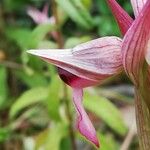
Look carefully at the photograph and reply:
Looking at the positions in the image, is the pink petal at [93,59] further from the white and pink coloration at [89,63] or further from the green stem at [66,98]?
the green stem at [66,98]

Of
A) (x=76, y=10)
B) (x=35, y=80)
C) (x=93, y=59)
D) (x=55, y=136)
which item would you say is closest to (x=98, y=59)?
(x=93, y=59)

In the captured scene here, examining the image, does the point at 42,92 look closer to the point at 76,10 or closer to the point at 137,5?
the point at 76,10

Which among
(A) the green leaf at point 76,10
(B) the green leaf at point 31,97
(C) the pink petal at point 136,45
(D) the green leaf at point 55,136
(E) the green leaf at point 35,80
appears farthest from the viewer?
(E) the green leaf at point 35,80

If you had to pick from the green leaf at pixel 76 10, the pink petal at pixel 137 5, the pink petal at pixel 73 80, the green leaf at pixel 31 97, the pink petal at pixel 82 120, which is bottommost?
the green leaf at pixel 31 97

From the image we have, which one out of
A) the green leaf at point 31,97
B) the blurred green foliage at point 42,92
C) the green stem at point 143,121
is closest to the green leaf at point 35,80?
the blurred green foliage at point 42,92

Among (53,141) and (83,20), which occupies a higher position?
(83,20)

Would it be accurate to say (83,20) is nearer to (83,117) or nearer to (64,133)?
(64,133)

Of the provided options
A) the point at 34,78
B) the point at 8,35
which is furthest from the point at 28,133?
the point at 8,35
